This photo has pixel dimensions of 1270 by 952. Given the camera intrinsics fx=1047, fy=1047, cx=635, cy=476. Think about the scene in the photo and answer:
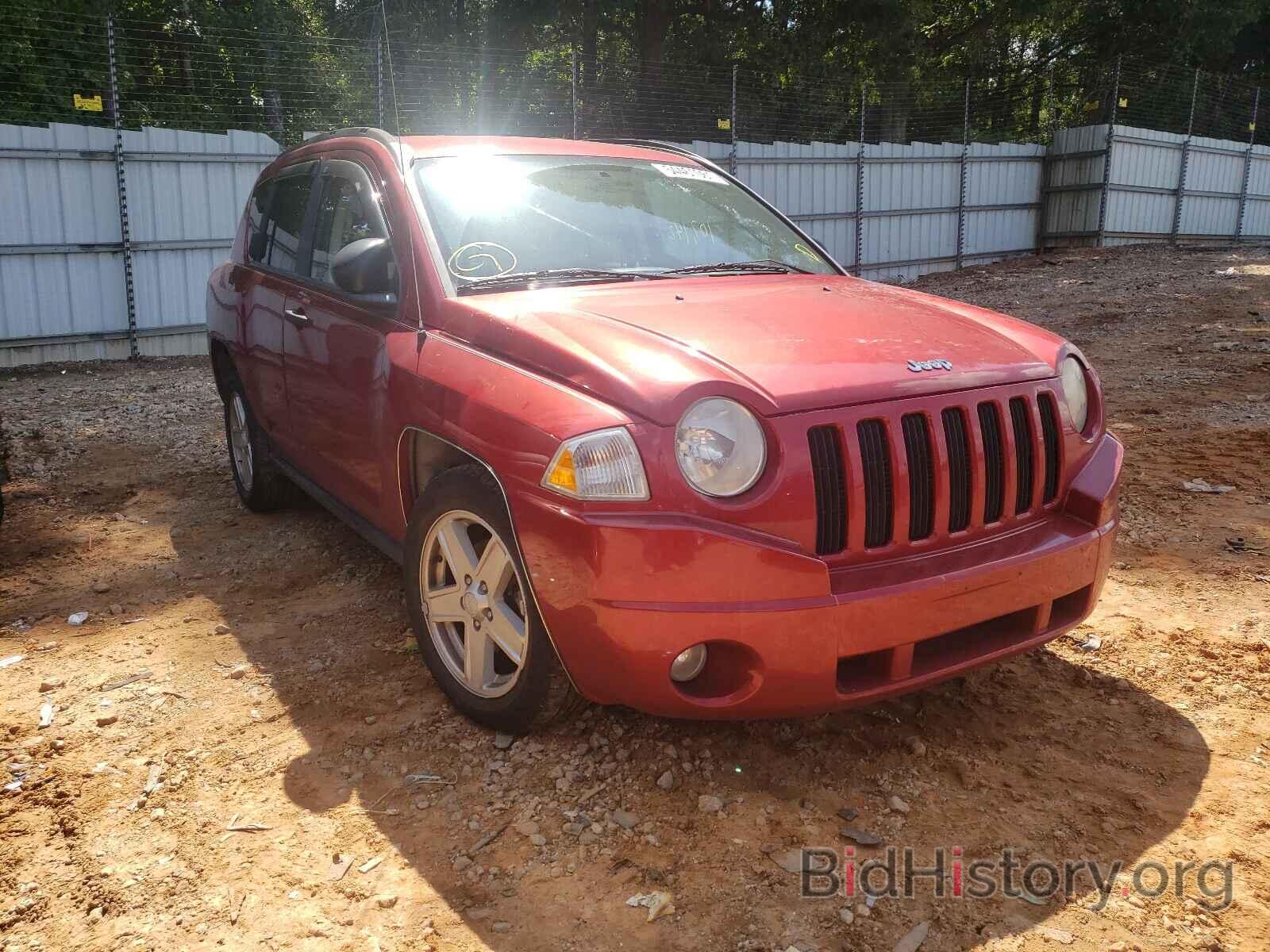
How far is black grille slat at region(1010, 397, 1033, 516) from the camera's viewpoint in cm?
296

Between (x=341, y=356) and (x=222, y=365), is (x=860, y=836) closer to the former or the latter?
(x=341, y=356)

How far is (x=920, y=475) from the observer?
2723 mm

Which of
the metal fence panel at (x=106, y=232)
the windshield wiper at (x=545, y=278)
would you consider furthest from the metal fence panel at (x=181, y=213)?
the windshield wiper at (x=545, y=278)

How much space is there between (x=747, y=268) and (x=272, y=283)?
7.02ft

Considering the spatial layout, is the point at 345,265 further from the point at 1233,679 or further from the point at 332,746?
the point at 1233,679

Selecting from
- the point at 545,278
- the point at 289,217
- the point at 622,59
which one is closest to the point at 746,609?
the point at 545,278

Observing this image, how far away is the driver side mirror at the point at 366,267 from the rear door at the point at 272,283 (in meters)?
1.02

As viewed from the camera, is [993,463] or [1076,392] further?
[1076,392]

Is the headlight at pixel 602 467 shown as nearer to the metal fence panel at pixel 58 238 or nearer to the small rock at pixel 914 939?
the small rock at pixel 914 939

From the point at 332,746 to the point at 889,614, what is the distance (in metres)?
1.72

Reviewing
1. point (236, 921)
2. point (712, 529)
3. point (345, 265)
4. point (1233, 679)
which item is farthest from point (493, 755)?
point (1233, 679)

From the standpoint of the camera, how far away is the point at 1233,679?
344cm

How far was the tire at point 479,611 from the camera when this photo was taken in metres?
2.88

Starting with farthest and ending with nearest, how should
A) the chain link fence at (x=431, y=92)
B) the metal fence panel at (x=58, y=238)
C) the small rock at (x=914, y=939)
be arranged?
1. the chain link fence at (x=431, y=92)
2. the metal fence panel at (x=58, y=238)
3. the small rock at (x=914, y=939)
